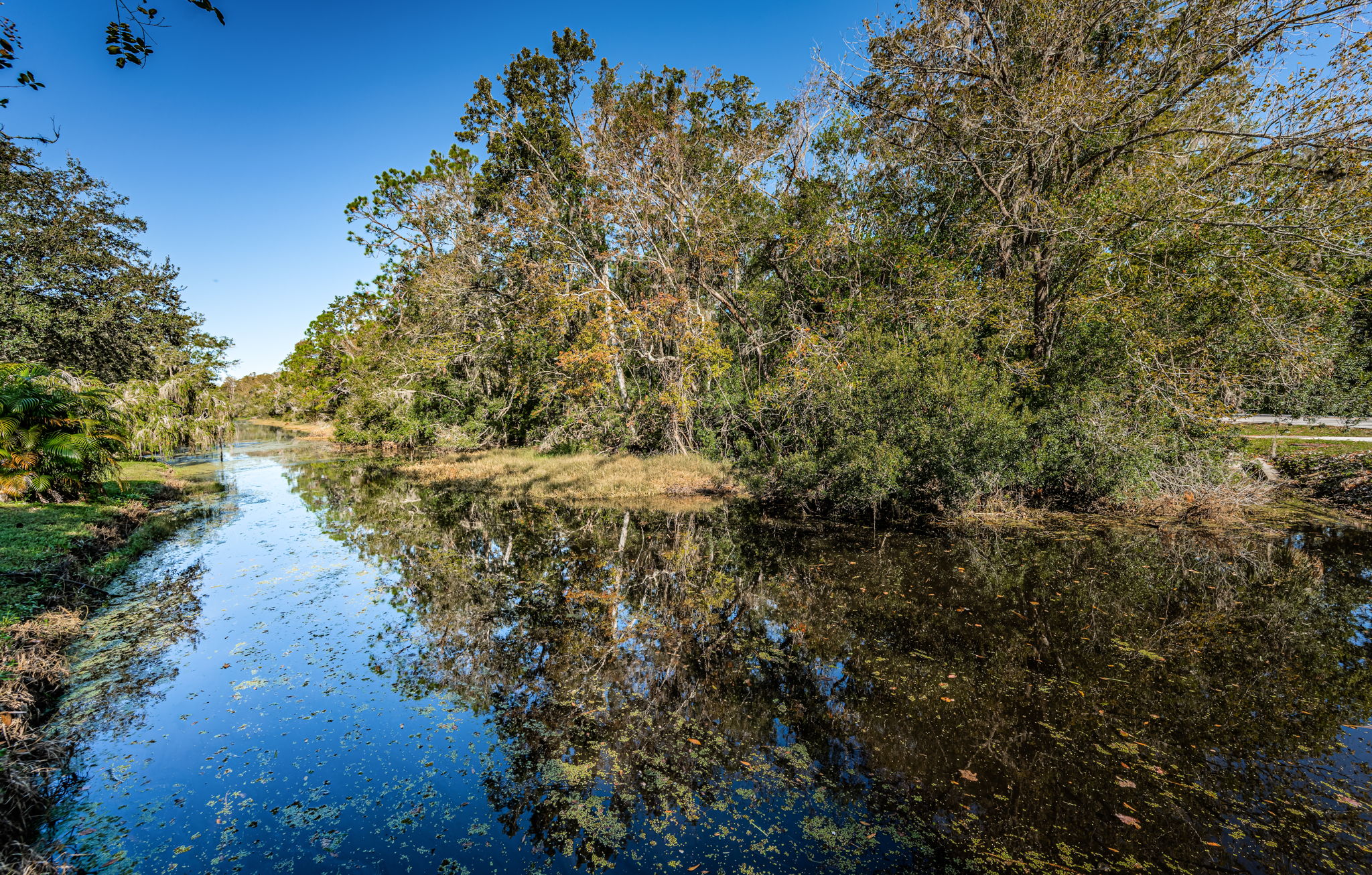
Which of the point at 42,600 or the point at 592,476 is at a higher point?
the point at 592,476

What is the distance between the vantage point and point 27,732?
4.67 meters

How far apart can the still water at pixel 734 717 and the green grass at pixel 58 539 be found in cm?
85

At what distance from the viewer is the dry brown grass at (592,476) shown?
60.4ft

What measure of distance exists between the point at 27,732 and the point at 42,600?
3.81 m

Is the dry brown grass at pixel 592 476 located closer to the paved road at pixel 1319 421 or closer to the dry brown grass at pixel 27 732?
the dry brown grass at pixel 27 732

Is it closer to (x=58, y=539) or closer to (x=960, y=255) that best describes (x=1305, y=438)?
(x=960, y=255)

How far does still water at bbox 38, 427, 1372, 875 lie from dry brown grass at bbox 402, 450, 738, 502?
802cm

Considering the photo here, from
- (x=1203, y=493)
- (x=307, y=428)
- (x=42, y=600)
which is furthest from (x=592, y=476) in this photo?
(x=307, y=428)

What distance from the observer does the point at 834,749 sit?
16.0 ft

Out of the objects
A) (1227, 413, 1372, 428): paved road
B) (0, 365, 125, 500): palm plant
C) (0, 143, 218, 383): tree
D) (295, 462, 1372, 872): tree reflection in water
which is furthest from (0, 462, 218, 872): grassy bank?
(1227, 413, 1372, 428): paved road

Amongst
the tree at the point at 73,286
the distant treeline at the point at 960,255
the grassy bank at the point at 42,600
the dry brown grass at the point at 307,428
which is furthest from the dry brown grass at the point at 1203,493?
the dry brown grass at the point at 307,428

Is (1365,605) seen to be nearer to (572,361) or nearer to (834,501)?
(834,501)

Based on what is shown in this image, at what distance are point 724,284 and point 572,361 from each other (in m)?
7.14

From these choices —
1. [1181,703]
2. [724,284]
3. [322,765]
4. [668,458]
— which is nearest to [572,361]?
[668,458]
